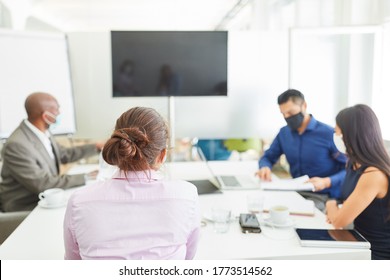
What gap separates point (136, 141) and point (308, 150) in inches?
59.1

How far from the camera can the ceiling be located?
210 inches

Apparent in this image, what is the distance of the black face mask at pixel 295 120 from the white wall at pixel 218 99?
68 centimetres

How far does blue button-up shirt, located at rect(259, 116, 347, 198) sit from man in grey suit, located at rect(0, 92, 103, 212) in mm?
1234

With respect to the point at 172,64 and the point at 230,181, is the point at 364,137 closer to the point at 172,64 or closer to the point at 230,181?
the point at 230,181

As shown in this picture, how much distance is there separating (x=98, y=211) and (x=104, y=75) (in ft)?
7.13

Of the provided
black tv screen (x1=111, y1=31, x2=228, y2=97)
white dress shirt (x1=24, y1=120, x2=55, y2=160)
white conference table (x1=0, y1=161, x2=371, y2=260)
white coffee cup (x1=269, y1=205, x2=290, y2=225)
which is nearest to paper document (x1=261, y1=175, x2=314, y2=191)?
white conference table (x1=0, y1=161, x2=371, y2=260)

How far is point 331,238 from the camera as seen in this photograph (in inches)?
48.1

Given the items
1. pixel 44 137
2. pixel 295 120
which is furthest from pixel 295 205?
pixel 44 137

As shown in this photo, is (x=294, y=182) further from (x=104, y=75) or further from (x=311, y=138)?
(x=104, y=75)

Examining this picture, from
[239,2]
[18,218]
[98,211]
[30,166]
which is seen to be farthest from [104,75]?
[239,2]

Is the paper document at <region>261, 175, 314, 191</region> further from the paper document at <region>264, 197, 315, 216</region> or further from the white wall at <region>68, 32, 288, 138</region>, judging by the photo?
the white wall at <region>68, 32, 288, 138</region>

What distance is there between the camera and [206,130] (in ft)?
9.91

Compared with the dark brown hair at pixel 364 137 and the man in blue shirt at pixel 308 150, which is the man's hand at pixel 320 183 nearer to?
the man in blue shirt at pixel 308 150

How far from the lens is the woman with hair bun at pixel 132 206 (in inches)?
36.3
